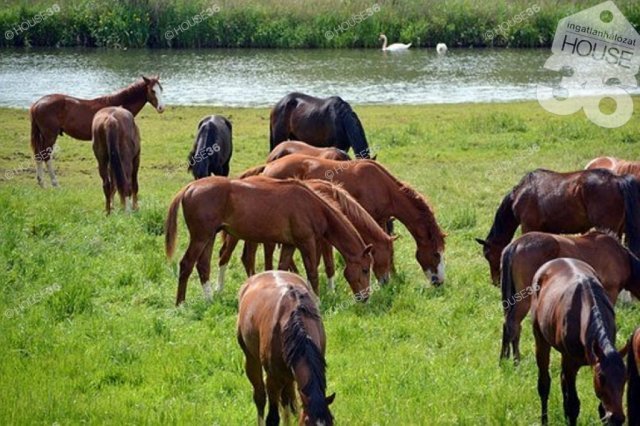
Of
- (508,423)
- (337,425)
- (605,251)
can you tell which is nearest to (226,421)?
(337,425)

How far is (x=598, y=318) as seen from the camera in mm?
6457

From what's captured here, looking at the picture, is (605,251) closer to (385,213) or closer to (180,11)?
(385,213)

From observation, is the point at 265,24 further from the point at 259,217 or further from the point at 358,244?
the point at 358,244

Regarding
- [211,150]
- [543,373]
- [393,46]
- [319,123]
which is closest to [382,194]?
[211,150]

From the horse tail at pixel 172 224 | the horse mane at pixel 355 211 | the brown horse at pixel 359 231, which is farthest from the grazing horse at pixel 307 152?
the horse tail at pixel 172 224

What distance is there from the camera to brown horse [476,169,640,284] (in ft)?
33.1

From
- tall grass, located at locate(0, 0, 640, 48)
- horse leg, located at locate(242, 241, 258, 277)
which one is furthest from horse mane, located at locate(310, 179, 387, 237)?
tall grass, located at locate(0, 0, 640, 48)

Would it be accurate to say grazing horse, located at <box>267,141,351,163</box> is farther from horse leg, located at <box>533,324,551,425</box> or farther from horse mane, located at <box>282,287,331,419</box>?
horse mane, located at <box>282,287,331,419</box>

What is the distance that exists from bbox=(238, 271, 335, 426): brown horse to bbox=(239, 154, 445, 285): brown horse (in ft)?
13.2

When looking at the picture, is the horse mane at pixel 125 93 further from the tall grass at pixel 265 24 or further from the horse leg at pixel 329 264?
the tall grass at pixel 265 24

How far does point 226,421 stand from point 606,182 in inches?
207

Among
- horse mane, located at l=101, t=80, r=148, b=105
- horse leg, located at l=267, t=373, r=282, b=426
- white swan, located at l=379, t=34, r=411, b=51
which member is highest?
horse mane, located at l=101, t=80, r=148, b=105

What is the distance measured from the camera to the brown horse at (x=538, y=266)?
27.2 feet

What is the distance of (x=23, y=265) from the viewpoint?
11117 mm
